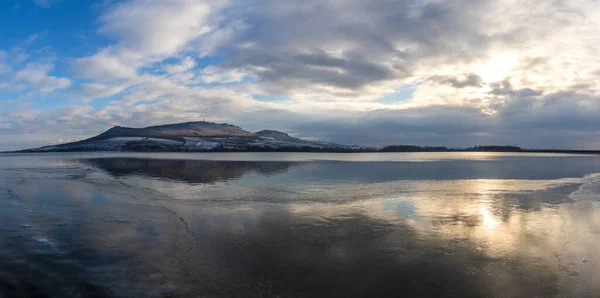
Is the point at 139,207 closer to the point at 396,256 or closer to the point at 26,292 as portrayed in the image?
the point at 26,292

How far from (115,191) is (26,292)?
51.5 ft

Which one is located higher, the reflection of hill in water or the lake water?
the reflection of hill in water

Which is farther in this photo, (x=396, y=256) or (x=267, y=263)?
(x=396, y=256)

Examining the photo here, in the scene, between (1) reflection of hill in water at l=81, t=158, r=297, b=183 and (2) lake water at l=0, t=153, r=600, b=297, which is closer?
(2) lake water at l=0, t=153, r=600, b=297

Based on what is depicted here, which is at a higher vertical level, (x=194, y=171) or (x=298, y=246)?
(x=194, y=171)

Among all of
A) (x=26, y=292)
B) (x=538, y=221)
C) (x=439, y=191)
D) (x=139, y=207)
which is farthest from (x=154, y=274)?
(x=439, y=191)

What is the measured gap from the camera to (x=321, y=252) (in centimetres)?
1002

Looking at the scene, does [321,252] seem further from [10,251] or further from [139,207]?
[139,207]

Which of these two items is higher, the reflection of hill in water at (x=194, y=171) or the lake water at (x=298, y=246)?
the reflection of hill in water at (x=194, y=171)

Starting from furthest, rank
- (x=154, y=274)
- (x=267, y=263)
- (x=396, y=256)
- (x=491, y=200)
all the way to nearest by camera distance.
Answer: (x=491, y=200) → (x=396, y=256) → (x=267, y=263) → (x=154, y=274)

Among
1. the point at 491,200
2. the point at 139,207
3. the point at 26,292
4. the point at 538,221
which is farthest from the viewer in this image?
the point at 491,200

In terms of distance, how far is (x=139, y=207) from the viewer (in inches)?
658

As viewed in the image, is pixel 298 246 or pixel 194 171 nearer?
pixel 298 246

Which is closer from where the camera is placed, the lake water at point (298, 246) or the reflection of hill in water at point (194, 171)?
the lake water at point (298, 246)
